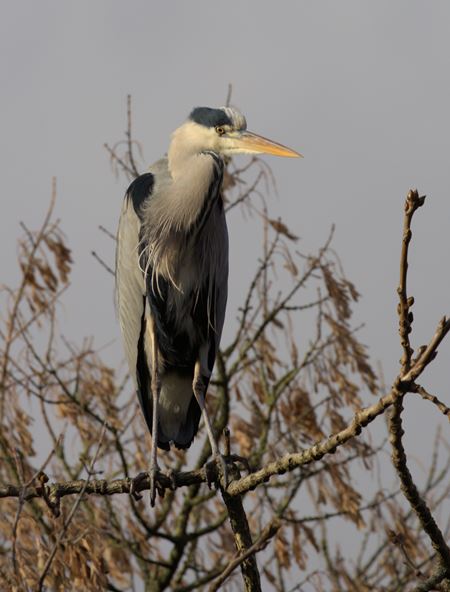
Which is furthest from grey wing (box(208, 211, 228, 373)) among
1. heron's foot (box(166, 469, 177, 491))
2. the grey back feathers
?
heron's foot (box(166, 469, 177, 491))

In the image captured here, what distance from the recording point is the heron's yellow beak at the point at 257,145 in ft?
15.1

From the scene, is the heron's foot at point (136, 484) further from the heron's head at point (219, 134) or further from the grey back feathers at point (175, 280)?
the heron's head at point (219, 134)

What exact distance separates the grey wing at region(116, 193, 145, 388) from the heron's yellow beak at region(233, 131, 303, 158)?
1.88 ft

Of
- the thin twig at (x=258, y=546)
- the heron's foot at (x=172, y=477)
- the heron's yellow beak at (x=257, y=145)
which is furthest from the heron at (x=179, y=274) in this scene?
the thin twig at (x=258, y=546)

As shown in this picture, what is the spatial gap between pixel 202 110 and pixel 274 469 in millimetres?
2501

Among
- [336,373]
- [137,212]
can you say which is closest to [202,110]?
[137,212]

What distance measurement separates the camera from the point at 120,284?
486 cm

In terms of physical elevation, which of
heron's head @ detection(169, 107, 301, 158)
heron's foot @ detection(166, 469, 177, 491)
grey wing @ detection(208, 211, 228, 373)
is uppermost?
heron's head @ detection(169, 107, 301, 158)

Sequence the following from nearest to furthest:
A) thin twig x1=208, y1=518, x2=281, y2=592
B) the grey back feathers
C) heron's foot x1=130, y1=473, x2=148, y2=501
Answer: thin twig x1=208, y1=518, x2=281, y2=592 → heron's foot x1=130, y1=473, x2=148, y2=501 → the grey back feathers

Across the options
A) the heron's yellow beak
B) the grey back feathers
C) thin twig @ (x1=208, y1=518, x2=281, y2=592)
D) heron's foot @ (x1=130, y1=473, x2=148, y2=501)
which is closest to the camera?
thin twig @ (x1=208, y1=518, x2=281, y2=592)

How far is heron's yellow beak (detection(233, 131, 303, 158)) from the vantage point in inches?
182

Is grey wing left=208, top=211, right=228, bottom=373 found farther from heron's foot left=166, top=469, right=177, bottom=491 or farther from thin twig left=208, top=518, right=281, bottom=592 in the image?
thin twig left=208, top=518, right=281, bottom=592

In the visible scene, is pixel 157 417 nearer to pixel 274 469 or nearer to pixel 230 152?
pixel 230 152

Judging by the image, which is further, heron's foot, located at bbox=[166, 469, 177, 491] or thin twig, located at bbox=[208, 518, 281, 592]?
heron's foot, located at bbox=[166, 469, 177, 491]
